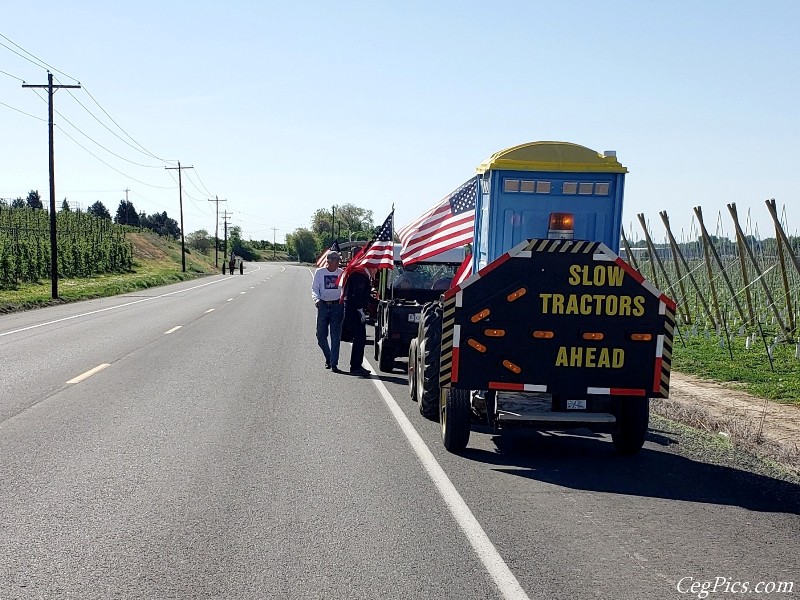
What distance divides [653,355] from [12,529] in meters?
5.32

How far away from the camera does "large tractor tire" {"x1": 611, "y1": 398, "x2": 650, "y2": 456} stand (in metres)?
7.89

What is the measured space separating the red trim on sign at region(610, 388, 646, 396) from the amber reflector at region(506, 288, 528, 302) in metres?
1.21

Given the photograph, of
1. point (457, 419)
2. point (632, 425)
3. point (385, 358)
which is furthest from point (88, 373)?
point (632, 425)

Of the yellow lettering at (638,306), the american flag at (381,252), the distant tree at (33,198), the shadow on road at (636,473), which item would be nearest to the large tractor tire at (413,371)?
the shadow on road at (636,473)

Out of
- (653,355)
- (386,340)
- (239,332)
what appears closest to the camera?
(653,355)

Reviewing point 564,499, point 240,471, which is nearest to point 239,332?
point 240,471

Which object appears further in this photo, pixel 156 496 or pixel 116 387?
pixel 116 387

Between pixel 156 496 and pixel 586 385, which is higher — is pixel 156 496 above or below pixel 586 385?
below

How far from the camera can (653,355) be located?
301 inches

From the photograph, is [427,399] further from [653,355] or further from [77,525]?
[77,525]

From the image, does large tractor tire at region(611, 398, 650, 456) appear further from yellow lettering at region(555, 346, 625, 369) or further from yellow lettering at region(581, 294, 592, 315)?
yellow lettering at region(581, 294, 592, 315)

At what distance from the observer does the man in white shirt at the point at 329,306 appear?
13930mm

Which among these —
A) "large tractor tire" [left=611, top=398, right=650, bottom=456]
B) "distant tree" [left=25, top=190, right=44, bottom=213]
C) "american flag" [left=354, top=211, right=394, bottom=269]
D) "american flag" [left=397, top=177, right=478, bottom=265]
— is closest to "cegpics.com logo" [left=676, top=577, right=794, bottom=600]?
"large tractor tire" [left=611, top=398, right=650, bottom=456]

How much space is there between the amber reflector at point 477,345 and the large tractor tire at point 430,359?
1363mm
